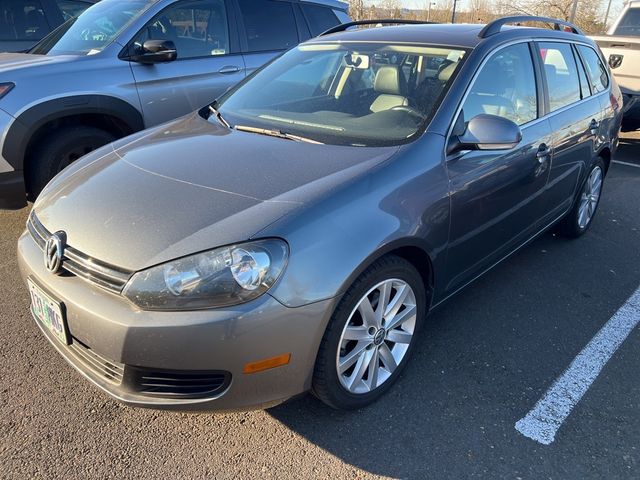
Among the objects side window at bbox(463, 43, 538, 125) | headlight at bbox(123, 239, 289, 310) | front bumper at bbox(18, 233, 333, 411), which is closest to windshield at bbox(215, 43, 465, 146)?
side window at bbox(463, 43, 538, 125)

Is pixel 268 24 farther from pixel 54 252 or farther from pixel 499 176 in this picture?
pixel 54 252

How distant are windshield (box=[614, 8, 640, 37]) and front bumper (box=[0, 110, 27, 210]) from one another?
8830 mm

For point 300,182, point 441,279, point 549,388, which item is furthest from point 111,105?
point 549,388

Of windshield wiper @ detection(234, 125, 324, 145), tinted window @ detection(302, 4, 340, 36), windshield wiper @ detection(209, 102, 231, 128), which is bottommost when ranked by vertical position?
windshield wiper @ detection(209, 102, 231, 128)

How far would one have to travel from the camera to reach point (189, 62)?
188 inches

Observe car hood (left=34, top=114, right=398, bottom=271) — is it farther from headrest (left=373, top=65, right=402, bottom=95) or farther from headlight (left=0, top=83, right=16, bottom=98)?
headlight (left=0, top=83, right=16, bottom=98)

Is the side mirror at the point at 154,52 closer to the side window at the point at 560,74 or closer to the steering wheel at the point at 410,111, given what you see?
the steering wheel at the point at 410,111

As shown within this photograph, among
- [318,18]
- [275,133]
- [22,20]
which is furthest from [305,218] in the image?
[22,20]

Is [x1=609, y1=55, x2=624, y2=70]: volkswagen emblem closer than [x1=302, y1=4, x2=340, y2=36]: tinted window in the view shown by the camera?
No

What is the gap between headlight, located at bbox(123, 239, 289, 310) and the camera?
72.8 inches

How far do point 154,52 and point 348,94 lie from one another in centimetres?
212

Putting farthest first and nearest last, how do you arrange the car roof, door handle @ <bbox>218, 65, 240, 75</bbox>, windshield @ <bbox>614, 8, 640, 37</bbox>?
windshield @ <bbox>614, 8, 640, 37</bbox> < door handle @ <bbox>218, 65, 240, 75</bbox> < the car roof

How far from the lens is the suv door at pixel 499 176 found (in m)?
2.64

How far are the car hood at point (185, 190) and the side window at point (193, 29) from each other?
2.20m
